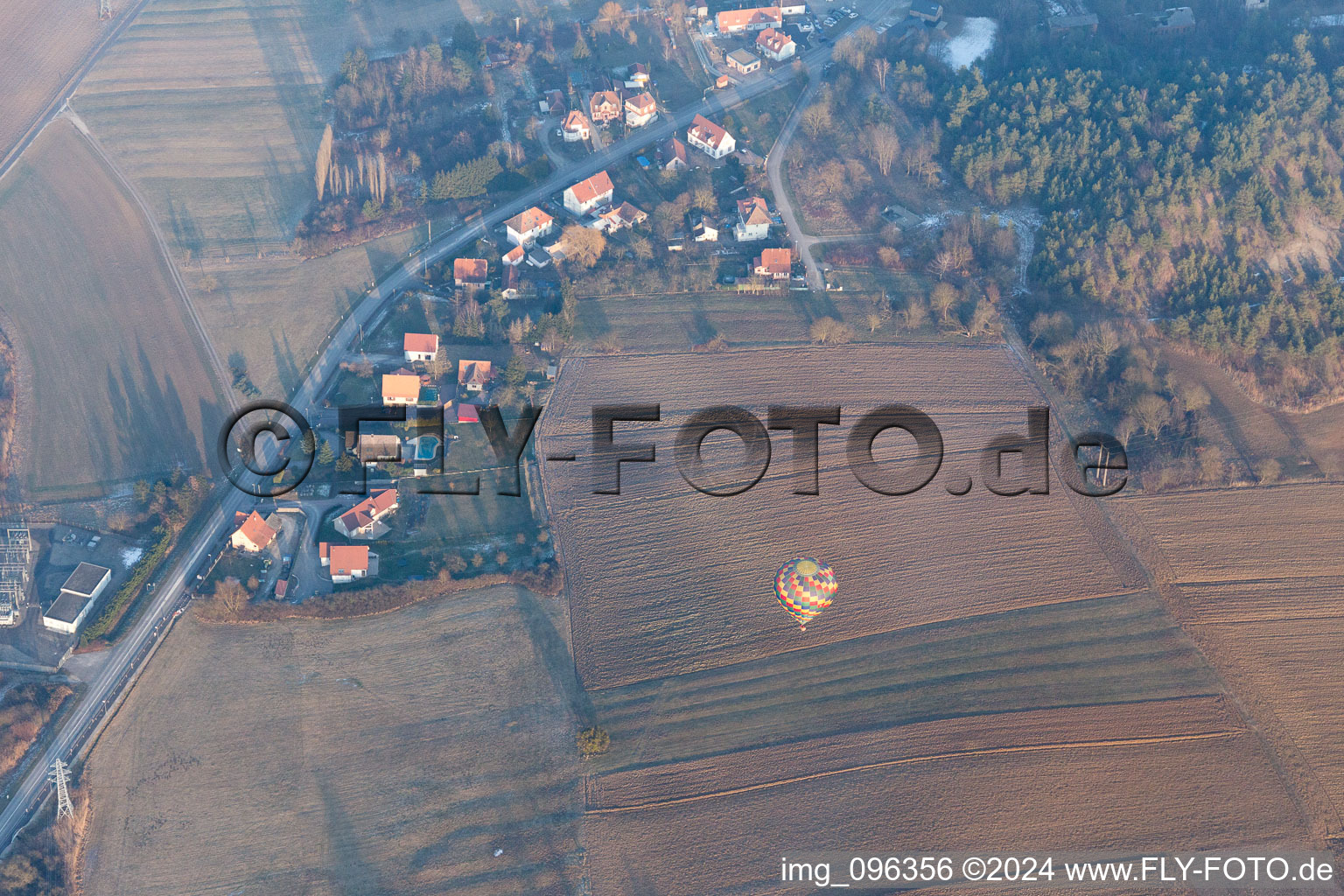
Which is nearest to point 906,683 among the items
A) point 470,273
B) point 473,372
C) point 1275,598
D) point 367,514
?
point 1275,598

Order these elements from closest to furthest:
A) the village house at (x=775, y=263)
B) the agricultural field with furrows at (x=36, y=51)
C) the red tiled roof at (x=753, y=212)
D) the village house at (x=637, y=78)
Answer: the village house at (x=775, y=263)
the red tiled roof at (x=753, y=212)
the agricultural field with furrows at (x=36, y=51)
the village house at (x=637, y=78)

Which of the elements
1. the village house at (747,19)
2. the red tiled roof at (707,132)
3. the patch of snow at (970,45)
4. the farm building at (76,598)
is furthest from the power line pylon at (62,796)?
the patch of snow at (970,45)

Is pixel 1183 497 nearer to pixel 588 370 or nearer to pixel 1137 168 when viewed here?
pixel 1137 168

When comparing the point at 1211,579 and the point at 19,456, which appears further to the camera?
the point at 19,456

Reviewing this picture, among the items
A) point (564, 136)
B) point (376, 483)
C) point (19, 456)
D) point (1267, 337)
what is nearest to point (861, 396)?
point (1267, 337)

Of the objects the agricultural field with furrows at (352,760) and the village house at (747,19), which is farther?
the village house at (747,19)

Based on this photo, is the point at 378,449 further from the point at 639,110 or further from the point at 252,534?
the point at 639,110

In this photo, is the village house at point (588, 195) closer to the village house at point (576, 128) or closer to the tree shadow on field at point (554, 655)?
the village house at point (576, 128)
